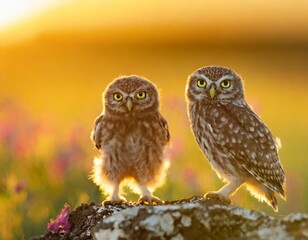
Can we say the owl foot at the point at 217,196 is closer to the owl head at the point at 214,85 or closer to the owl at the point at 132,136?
the owl at the point at 132,136

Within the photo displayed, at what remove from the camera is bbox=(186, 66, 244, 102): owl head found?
6.29 m

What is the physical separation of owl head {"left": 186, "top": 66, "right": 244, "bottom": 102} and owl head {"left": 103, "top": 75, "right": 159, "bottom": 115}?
0.36 m

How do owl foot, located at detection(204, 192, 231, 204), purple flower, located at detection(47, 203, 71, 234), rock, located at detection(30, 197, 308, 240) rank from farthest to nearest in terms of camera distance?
1. owl foot, located at detection(204, 192, 231, 204)
2. purple flower, located at detection(47, 203, 71, 234)
3. rock, located at detection(30, 197, 308, 240)

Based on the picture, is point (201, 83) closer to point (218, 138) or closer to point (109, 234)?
point (218, 138)

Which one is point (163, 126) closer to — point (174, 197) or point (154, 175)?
point (154, 175)

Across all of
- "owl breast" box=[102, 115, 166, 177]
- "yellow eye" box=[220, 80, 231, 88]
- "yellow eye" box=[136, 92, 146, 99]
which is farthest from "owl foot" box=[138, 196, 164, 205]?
"yellow eye" box=[220, 80, 231, 88]

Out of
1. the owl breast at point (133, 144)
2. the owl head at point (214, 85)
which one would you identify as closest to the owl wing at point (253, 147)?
the owl head at point (214, 85)

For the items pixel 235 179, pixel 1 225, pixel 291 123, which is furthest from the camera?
pixel 291 123

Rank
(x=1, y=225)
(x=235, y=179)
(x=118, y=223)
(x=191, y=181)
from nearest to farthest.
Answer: (x=118, y=223) < (x=235, y=179) < (x=1, y=225) < (x=191, y=181)

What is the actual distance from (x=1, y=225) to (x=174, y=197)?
168cm

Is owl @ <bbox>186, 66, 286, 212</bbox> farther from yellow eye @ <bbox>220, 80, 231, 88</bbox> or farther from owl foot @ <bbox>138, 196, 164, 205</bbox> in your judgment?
owl foot @ <bbox>138, 196, 164, 205</bbox>

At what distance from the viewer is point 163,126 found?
629 centimetres

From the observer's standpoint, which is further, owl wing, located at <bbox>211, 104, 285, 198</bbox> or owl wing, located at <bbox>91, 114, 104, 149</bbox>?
owl wing, located at <bbox>91, 114, 104, 149</bbox>

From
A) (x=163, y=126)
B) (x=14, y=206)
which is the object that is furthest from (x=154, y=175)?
(x=14, y=206)
